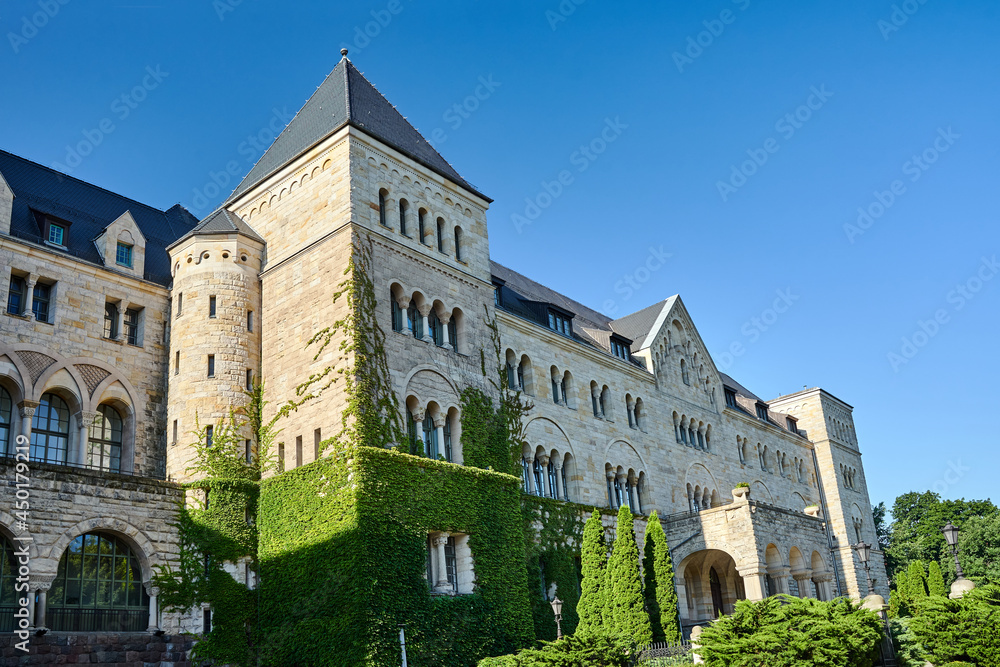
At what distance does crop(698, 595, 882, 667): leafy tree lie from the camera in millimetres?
20750

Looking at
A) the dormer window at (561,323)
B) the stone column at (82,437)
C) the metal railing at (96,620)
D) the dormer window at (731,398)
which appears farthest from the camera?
the dormer window at (731,398)

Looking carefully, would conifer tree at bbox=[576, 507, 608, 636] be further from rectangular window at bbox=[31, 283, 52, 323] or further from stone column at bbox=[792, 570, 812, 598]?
rectangular window at bbox=[31, 283, 52, 323]

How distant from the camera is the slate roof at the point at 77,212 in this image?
30031 mm

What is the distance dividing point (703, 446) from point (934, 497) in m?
46.9

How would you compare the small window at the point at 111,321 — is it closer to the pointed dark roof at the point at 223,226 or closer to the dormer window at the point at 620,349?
the pointed dark roof at the point at 223,226

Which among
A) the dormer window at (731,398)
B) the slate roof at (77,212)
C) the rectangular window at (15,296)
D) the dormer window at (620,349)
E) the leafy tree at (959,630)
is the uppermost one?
the slate roof at (77,212)

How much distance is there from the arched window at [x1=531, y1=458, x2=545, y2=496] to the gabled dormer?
53.0ft

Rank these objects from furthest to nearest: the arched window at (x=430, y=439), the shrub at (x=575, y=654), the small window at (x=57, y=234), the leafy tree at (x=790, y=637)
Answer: the small window at (x=57, y=234), the arched window at (x=430, y=439), the shrub at (x=575, y=654), the leafy tree at (x=790, y=637)

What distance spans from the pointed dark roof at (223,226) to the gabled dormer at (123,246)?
108 centimetres

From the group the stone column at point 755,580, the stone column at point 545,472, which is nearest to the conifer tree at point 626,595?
the stone column at point 545,472

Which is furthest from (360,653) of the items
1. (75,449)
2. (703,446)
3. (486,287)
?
(703,446)

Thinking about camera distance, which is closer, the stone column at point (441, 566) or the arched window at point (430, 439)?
the stone column at point (441, 566)

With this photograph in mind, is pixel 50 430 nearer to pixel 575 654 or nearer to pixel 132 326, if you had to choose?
pixel 132 326

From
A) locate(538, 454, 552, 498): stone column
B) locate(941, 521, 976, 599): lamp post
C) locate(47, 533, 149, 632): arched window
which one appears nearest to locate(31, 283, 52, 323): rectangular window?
locate(47, 533, 149, 632): arched window
